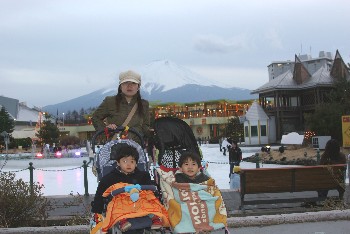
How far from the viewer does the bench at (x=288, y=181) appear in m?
7.66

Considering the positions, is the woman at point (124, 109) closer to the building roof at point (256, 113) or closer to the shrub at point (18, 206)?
the shrub at point (18, 206)

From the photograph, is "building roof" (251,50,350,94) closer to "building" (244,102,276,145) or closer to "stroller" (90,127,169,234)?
"building" (244,102,276,145)

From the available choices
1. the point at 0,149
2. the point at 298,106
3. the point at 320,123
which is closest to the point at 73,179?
the point at 320,123

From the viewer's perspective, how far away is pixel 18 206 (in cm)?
606

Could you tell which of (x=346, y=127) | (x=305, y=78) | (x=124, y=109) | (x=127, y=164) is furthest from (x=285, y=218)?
(x=305, y=78)

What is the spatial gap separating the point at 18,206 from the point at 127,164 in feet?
8.76

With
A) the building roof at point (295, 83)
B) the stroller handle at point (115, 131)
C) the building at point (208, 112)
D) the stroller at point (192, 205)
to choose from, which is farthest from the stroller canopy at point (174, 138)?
the building at point (208, 112)

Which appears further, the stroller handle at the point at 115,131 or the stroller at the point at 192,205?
the stroller handle at the point at 115,131

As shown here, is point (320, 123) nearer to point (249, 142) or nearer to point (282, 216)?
point (249, 142)

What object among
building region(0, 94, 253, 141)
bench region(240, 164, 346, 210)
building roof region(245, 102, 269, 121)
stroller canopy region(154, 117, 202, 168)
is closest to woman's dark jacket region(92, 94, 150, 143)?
stroller canopy region(154, 117, 202, 168)

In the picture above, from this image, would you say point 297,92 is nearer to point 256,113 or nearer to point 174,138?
point 256,113

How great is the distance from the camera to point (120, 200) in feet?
12.3

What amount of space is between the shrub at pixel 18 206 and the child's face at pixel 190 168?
2.69m

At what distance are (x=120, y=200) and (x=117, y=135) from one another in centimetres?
139
